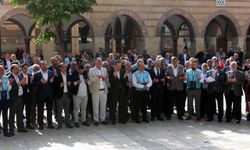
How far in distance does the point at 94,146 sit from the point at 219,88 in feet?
15.9

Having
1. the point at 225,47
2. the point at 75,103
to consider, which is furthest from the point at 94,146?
the point at 225,47

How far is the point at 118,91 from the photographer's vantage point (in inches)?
525

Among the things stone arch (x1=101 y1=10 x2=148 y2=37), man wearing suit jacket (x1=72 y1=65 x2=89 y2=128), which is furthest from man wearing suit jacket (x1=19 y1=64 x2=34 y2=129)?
stone arch (x1=101 y1=10 x2=148 y2=37)

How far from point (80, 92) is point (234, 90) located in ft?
15.6

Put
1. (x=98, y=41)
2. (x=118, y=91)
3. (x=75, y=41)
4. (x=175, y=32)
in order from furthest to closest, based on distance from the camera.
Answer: (x=75, y=41) → (x=175, y=32) → (x=98, y=41) → (x=118, y=91)

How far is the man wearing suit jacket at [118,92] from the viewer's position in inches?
522

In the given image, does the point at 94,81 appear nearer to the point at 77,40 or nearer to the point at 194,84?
the point at 194,84

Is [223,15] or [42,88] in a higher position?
[223,15]

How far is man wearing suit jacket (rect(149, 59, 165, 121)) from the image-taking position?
536 inches

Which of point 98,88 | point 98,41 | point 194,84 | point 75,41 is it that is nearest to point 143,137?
point 98,88

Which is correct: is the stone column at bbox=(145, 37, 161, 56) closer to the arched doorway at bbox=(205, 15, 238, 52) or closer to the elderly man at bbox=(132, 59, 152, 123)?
the arched doorway at bbox=(205, 15, 238, 52)

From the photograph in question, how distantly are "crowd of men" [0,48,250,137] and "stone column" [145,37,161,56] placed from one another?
11.5 metres

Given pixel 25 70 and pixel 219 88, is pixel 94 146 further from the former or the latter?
pixel 219 88

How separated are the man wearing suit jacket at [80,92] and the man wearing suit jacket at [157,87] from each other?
85.5 inches
